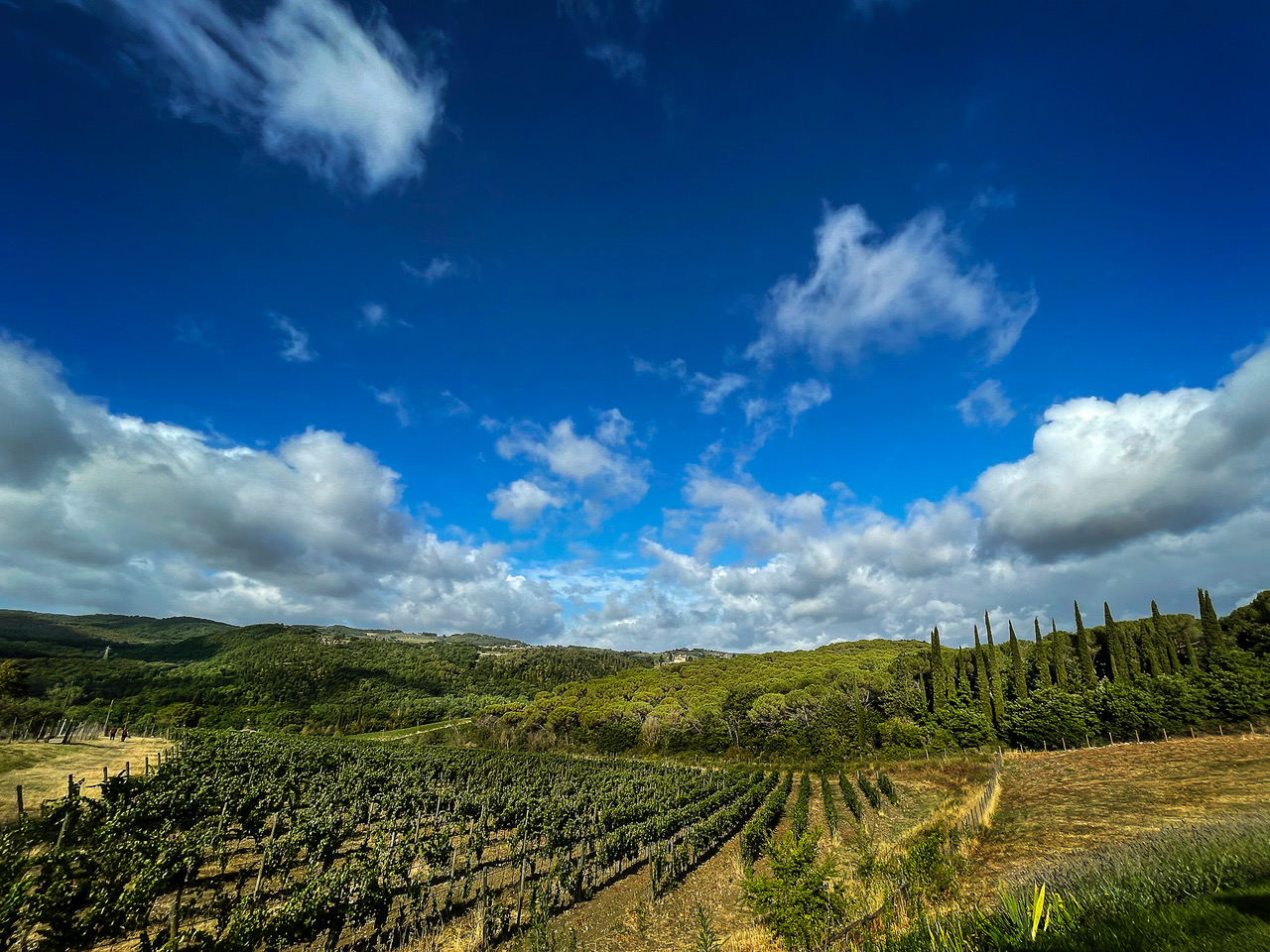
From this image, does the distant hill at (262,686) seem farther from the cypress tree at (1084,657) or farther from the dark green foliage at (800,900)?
the cypress tree at (1084,657)

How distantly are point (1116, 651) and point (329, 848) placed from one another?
87045 millimetres

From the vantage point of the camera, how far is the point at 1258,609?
62562 mm

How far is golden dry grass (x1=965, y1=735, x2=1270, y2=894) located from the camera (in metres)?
22.7

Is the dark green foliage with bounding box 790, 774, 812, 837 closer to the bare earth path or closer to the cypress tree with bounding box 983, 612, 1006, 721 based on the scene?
the cypress tree with bounding box 983, 612, 1006, 721

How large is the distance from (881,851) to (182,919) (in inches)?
1333

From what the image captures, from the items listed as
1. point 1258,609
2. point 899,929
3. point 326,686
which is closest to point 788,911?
point 899,929

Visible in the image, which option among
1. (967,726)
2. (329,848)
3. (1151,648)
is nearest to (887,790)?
(967,726)

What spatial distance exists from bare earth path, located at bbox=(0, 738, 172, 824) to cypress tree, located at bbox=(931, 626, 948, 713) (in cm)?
8897

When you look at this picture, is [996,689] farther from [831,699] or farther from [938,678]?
[831,699]

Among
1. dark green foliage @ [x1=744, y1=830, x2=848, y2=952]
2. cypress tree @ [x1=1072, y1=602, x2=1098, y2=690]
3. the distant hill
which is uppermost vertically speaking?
cypress tree @ [x1=1072, y1=602, x2=1098, y2=690]

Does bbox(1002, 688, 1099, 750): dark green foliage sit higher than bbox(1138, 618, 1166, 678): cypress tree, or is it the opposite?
bbox(1138, 618, 1166, 678): cypress tree

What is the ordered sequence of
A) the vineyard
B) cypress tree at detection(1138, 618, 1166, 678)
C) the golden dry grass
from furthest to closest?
cypress tree at detection(1138, 618, 1166, 678)
the golden dry grass
the vineyard

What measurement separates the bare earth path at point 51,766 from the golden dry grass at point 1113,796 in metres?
52.5

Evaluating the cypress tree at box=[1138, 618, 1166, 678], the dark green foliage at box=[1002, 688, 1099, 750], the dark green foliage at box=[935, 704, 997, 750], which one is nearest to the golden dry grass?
the dark green foliage at box=[1002, 688, 1099, 750]
